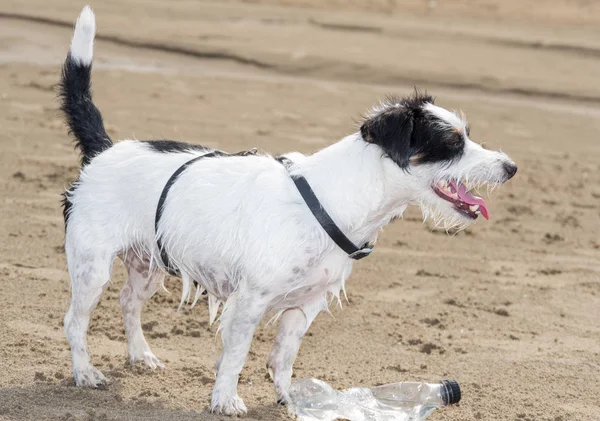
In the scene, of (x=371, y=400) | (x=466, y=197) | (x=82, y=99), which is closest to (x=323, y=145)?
(x=82, y=99)

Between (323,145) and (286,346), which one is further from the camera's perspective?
(323,145)

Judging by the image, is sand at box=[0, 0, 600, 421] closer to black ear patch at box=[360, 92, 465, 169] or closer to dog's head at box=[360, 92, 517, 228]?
dog's head at box=[360, 92, 517, 228]

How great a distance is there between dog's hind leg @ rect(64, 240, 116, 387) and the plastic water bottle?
1.06 m

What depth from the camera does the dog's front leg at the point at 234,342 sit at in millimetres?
4852

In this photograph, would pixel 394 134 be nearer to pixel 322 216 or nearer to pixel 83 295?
pixel 322 216

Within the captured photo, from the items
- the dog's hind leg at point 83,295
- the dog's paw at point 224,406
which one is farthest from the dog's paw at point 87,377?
the dog's paw at point 224,406

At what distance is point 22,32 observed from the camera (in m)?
14.0

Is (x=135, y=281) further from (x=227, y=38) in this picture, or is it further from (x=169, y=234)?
(x=227, y=38)

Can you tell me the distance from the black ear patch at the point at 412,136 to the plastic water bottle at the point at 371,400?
1245mm

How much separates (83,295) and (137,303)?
48cm

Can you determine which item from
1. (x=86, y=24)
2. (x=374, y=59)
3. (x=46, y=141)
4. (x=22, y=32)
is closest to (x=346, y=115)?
(x=374, y=59)

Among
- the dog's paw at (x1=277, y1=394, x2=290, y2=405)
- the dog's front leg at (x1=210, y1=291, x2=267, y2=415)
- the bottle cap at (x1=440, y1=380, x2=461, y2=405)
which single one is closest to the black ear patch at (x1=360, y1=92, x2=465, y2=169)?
the dog's front leg at (x1=210, y1=291, x2=267, y2=415)

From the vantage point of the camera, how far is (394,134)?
4.63m

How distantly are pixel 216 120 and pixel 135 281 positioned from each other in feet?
18.4
